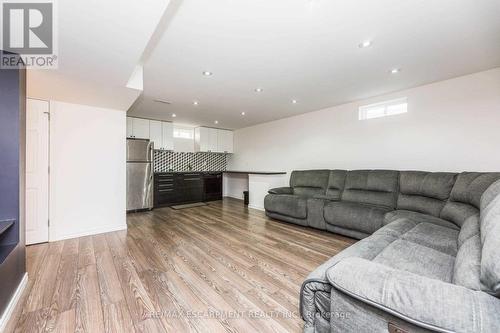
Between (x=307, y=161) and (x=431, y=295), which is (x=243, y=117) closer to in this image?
(x=307, y=161)

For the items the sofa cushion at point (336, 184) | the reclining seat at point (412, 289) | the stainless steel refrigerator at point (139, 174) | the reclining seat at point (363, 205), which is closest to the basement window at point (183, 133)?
the stainless steel refrigerator at point (139, 174)

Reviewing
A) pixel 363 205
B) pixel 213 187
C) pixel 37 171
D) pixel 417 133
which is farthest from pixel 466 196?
pixel 213 187

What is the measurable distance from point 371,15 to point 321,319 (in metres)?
2.28

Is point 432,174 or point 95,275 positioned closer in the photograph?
point 95,275

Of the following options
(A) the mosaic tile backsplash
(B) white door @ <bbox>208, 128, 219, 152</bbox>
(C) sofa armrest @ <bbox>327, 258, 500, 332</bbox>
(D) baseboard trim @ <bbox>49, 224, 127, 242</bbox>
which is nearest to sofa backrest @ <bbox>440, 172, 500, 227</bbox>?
(C) sofa armrest @ <bbox>327, 258, 500, 332</bbox>

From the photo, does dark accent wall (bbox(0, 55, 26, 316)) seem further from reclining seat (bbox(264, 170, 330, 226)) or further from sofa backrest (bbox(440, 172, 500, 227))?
sofa backrest (bbox(440, 172, 500, 227))

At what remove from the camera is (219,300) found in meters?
1.70

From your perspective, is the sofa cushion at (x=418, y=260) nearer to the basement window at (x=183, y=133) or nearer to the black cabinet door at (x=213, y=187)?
the black cabinet door at (x=213, y=187)

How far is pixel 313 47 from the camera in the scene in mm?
2174

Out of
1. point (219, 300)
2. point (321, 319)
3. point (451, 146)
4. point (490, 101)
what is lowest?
point (219, 300)

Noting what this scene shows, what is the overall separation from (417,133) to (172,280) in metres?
4.04

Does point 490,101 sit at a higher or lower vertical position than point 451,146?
higher

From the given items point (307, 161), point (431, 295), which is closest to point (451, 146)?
point (307, 161)

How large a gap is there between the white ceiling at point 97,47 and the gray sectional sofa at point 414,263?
199cm
